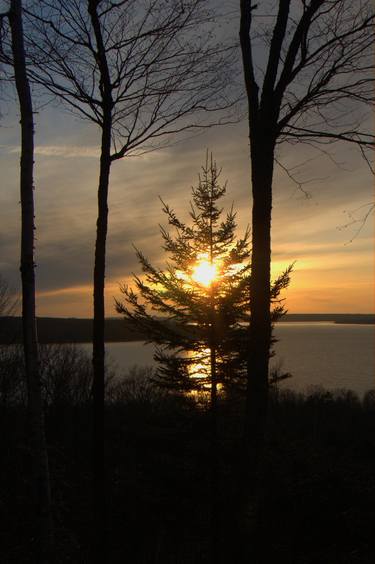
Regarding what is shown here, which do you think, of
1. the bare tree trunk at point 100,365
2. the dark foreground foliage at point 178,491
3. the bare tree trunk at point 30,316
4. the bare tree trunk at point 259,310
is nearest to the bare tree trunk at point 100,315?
the bare tree trunk at point 100,365

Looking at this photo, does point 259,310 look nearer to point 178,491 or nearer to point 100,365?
point 100,365

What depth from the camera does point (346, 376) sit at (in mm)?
73562

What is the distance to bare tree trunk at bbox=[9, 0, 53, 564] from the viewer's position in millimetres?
5535

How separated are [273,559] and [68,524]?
7.04 meters

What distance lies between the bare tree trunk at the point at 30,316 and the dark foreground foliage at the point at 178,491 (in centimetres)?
238

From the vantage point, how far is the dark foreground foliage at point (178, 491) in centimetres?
1057

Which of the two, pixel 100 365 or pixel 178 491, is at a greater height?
pixel 100 365

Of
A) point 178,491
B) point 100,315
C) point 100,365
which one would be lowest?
point 178,491

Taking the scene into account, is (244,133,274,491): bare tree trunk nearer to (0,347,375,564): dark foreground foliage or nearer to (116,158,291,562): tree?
(0,347,375,564): dark foreground foliage

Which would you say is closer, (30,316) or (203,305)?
(30,316)

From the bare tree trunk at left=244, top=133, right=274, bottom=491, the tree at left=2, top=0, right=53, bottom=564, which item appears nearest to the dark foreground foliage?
the bare tree trunk at left=244, top=133, right=274, bottom=491

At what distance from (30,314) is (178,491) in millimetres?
17942

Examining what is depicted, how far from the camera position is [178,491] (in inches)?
845

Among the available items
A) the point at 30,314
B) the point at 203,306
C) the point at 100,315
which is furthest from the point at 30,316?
the point at 203,306
